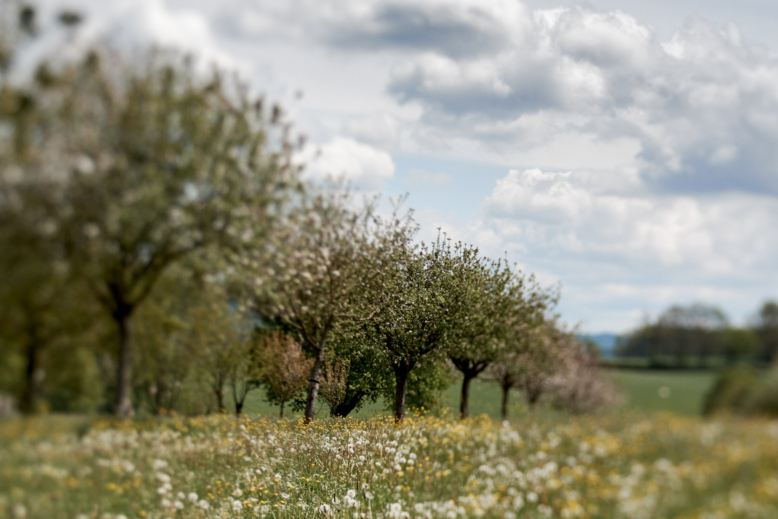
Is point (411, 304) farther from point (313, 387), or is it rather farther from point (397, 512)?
point (397, 512)

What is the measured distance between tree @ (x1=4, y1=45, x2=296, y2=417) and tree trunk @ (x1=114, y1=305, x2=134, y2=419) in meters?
0.01

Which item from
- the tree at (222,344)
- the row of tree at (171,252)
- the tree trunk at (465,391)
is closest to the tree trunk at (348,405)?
the row of tree at (171,252)

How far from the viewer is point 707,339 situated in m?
A: 5.75

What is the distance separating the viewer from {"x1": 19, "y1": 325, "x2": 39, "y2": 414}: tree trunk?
16.6ft

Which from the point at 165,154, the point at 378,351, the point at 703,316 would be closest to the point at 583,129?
the point at 703,316

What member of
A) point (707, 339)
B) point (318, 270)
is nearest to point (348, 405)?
→ point (318, 270)

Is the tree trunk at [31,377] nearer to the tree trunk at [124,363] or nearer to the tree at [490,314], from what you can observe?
the tree trunk at [124,363]

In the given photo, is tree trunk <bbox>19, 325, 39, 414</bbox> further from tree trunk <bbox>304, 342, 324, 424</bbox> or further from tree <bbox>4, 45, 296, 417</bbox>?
tree trunk <bbox>304, 342, 324, 424</bbox>

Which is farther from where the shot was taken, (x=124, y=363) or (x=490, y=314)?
(x=490, y=314)

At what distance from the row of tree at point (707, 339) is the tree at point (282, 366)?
5.23 meters

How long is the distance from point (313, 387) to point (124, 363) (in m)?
4.12

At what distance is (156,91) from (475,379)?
10192mm

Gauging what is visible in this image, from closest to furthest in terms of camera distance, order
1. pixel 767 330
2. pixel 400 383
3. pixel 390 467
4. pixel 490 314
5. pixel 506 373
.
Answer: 1. pixel 767 330
2. pixel 390 467
3. pixel 400 383
4. pixel 490 314
5. pixel 506 373

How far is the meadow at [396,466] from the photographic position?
5.19 metres
